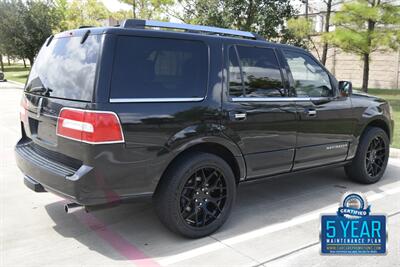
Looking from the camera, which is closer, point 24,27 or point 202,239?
point 202,239

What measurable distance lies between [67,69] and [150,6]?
853 inches

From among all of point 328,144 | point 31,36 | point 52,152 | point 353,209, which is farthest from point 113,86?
point 31,36

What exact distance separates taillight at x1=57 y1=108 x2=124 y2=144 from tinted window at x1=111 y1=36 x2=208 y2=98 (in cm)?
21

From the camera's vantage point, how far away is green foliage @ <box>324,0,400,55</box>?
1445 cm

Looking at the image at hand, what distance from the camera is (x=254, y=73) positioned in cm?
425

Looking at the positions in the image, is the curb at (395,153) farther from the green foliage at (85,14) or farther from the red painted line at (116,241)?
the green foliage at (85,14)

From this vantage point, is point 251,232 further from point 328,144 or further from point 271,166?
point 328,144

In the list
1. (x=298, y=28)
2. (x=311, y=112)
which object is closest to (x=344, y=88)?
(x=311, y=112)

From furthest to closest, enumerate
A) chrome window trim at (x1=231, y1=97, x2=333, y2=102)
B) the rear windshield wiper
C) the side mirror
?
the side mirror
chrome window trim at (x1=231, y1=97, x2=333, y2=102)
the rear windshield wiper

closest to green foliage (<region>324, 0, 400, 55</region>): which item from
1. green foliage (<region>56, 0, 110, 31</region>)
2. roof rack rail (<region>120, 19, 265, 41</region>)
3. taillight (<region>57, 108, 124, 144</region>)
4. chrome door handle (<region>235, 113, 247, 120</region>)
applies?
roof rack rail (<region>120, 19, 265, 41</region>)

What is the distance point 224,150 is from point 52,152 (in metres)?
1.59

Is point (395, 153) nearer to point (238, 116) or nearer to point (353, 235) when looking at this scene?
point (353, 235)

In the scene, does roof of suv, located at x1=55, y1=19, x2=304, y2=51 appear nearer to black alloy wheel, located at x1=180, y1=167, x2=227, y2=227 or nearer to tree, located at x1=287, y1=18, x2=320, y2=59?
black alloy wheel, located at x1=180, y1=167, x2=227, y2=227

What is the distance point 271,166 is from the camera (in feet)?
14.4
